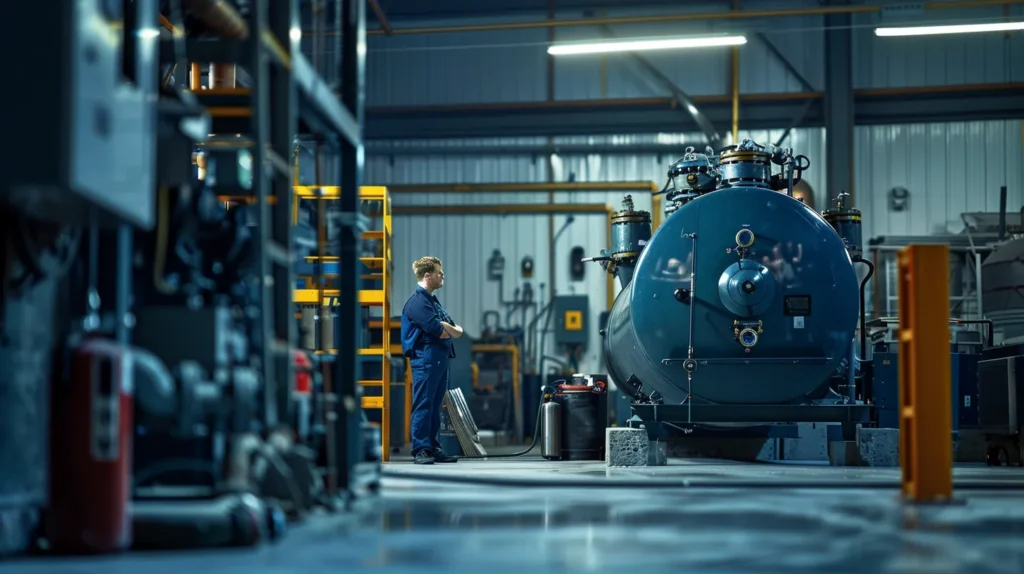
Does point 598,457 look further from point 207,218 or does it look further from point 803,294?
point 207,218

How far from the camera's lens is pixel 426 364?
10867 millimetres

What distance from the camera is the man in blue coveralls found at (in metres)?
10.8

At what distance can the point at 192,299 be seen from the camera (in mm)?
5055

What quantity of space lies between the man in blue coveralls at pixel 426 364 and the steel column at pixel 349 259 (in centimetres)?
450

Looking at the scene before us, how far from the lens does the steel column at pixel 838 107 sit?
17.6 metres

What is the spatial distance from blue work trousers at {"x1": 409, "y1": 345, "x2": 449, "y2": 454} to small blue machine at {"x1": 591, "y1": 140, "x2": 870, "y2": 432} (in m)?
2.13

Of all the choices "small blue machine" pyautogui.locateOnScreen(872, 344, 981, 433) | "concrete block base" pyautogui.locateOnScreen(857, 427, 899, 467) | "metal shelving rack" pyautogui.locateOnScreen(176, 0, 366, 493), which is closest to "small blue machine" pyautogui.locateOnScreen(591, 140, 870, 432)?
"concrete block base" pyautogui.locateOnScreen(857, 427, 899, 467)

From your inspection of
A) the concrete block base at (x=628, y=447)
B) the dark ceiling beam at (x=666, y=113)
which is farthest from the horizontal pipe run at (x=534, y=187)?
the concrete block base at (x=628, y=447)

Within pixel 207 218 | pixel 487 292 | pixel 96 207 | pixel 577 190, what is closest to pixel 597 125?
pixel 577 190

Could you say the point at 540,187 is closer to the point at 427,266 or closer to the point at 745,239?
the point at 427,266

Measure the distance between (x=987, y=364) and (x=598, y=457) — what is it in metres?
4.14

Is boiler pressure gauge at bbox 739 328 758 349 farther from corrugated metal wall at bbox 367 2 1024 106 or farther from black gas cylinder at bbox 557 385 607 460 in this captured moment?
corrugated metal wall at bbox 367 2 1024 106

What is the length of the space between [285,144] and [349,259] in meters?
1.09

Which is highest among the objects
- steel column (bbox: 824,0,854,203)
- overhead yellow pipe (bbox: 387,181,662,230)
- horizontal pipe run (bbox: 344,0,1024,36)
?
horizontal pipe run (bbox: 344,0,1024,36)
